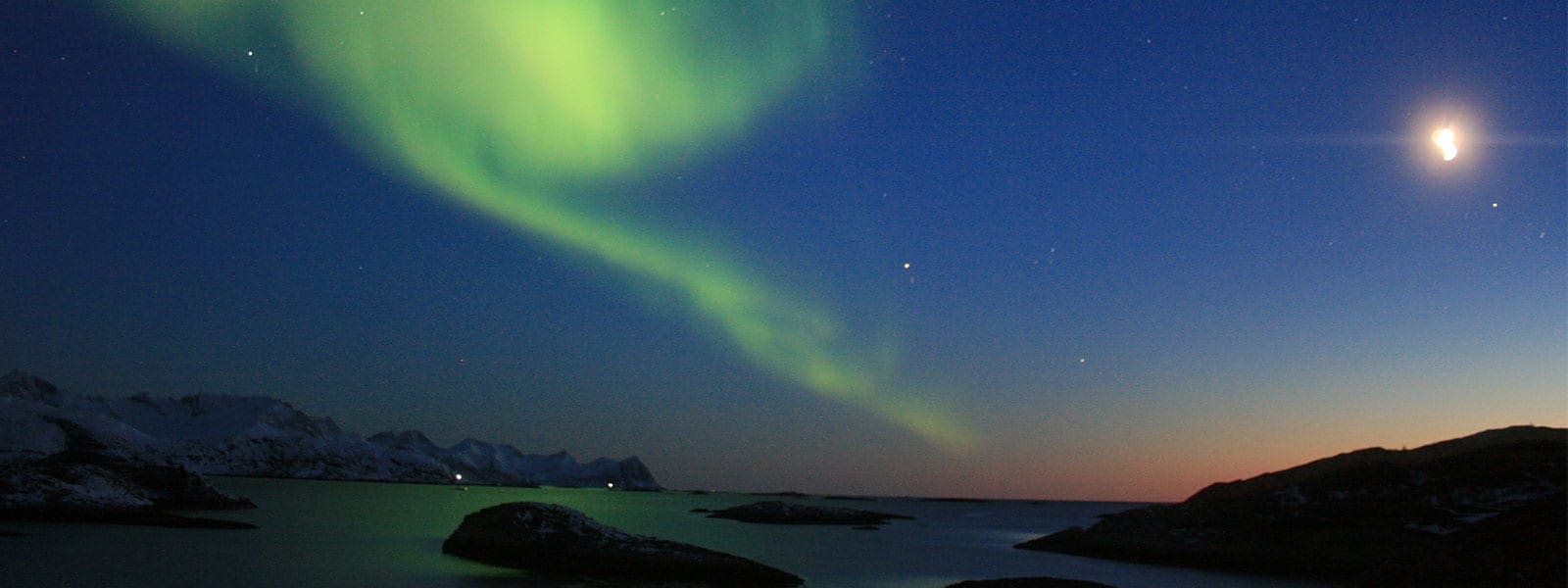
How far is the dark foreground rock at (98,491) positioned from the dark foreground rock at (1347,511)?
269 ft

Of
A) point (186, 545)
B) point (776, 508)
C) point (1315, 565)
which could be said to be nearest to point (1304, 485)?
point (1315, 565)

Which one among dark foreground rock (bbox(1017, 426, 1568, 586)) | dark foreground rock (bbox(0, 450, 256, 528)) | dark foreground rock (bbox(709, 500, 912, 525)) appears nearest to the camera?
dark foreground rock (bbox(1017, 426, 1568, 586))

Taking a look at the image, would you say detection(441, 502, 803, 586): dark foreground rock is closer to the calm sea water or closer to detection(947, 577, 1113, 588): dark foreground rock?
the calm sea water

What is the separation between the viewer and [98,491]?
85.6 meters

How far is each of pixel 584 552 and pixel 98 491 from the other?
2620 inches

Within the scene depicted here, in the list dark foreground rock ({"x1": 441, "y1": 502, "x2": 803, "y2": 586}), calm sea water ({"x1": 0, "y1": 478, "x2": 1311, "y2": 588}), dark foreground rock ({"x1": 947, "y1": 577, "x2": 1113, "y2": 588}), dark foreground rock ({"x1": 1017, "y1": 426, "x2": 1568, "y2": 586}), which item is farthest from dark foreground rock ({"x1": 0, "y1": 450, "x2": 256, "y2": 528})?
dark foreground rock ({"x1": 1017, "y1": 426, "x2": 1568, "y2": 586})

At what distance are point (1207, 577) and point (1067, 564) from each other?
35.9 feet

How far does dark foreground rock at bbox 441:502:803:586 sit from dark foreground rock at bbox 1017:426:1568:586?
1374 inches

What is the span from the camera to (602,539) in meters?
51.1

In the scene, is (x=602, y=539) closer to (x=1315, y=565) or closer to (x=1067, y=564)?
(x=1067, y=564)

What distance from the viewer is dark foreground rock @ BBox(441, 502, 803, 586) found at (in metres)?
46.2

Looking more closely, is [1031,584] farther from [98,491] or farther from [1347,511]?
[98,491]

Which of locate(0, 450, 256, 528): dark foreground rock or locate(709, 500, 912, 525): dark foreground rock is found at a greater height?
locate(709, 500, 912, 525): dark foreground rock

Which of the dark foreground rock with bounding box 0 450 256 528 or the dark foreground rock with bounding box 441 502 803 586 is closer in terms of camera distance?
the dark foreground rock with bounding box 441 502 803 586
